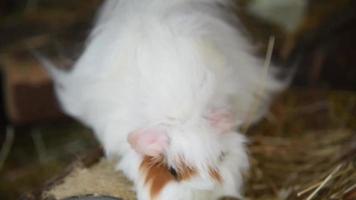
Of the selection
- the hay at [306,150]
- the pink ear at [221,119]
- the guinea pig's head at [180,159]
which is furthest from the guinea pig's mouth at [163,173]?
the hay at [306,150]

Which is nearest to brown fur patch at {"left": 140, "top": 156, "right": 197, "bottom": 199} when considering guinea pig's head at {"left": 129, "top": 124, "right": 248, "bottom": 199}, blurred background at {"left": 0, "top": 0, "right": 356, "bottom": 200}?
guinea pig's head at {"left": 129, "top": 124, "right": 248, "bottom": 199}

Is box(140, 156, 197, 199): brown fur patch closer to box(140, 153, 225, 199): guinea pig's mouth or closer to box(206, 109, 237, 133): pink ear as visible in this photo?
box(140, 153, 225, 199): guinea pig's mouth

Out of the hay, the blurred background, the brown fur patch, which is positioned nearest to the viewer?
the brown fur patch

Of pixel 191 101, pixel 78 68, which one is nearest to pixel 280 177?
pixel 191 101

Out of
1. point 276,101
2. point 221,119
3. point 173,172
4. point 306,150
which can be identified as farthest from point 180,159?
point 276,101

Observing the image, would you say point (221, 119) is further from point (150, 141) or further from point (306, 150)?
point (306, 150)

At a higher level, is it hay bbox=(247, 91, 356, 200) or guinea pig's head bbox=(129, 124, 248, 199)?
guinea pig's head bbox=(129, 124, 248, 199)

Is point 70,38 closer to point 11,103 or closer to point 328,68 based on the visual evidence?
point 11,103

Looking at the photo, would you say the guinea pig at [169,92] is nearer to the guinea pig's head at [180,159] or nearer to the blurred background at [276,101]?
the guinea pig's head at [180,159]
